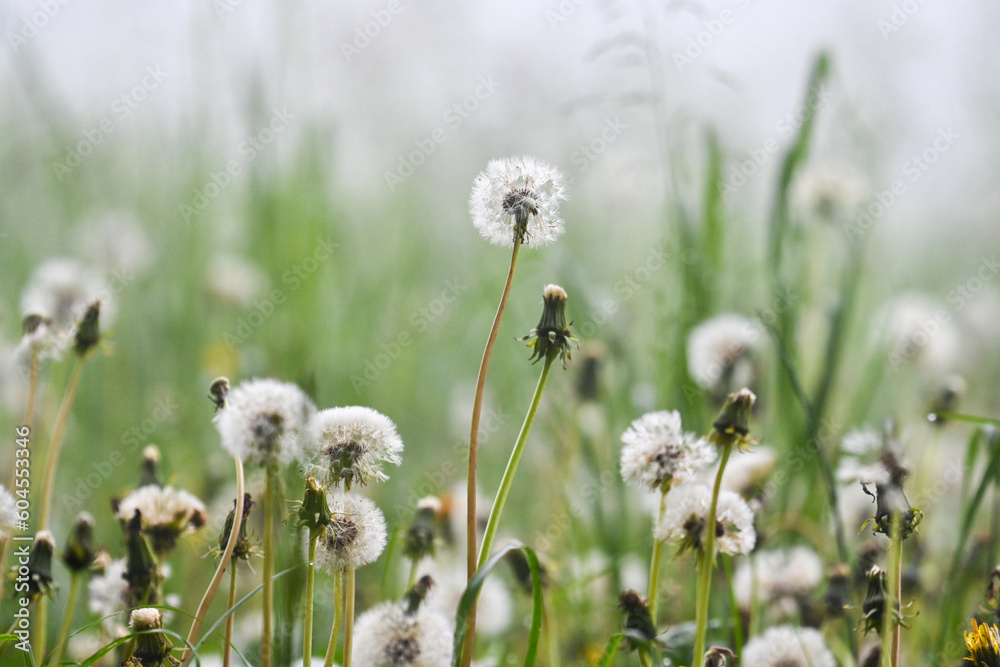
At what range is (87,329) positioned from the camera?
946mm

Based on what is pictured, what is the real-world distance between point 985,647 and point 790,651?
22 cm

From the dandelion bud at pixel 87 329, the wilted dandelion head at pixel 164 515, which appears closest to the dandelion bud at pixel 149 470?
the wilted dandelion head at pixel 164 515

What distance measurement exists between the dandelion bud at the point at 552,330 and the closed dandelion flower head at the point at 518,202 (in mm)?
61

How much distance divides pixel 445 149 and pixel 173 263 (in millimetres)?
2015

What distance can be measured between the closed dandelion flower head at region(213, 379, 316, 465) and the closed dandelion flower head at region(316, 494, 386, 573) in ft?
0.31

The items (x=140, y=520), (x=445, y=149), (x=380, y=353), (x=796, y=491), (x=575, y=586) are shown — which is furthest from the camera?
(x=445, y=149)

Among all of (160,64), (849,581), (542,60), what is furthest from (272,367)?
(542,60)

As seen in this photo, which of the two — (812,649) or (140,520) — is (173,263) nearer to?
(140,520)

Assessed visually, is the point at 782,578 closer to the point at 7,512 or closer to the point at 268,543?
the point at 268,543

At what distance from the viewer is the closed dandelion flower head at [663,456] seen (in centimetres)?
77

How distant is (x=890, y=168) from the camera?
300cm

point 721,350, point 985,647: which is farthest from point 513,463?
point 721,350

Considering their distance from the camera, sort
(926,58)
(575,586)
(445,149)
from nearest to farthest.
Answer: (575,586)
(926,58)
(445,149)

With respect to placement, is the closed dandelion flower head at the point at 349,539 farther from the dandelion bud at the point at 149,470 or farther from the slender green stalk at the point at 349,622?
the dandelion bud at the point at 149,470
